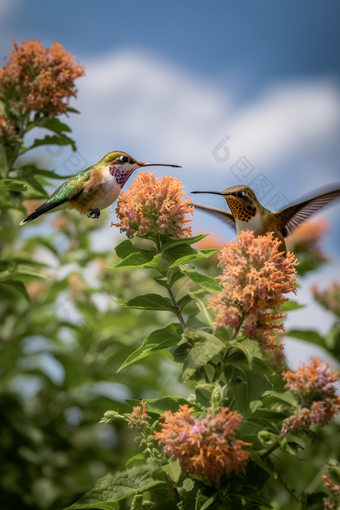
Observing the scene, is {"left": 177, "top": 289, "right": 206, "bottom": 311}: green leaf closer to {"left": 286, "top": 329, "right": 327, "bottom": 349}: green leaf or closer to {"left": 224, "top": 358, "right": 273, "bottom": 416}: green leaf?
{"left": 224, "top": 358, "right": 273, "bottom": 416}: green leaf

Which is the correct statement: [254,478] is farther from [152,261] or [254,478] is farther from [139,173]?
[139,173]

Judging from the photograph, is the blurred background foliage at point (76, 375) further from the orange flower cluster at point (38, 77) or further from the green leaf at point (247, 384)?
the green leaf at point (247, 384)

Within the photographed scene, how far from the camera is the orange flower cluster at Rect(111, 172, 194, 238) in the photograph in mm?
2502

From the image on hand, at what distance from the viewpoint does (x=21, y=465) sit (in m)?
5.12

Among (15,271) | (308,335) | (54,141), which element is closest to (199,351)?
(15,271)

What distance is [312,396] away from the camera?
1.94 metres

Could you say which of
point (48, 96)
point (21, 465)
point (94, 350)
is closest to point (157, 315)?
point (94, 350)

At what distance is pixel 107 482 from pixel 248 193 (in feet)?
5.20

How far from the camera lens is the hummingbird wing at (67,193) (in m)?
2.82

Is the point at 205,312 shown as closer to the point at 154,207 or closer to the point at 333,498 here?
the point at 154,207

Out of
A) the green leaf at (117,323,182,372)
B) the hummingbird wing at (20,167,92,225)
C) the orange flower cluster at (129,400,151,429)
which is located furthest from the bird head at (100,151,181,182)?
the orange flower cluster at (129,400,151,429)

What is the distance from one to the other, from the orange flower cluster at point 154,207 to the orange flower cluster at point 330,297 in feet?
12.6

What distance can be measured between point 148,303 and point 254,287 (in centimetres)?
64

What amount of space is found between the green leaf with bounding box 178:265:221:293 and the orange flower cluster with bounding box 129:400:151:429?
609mm
